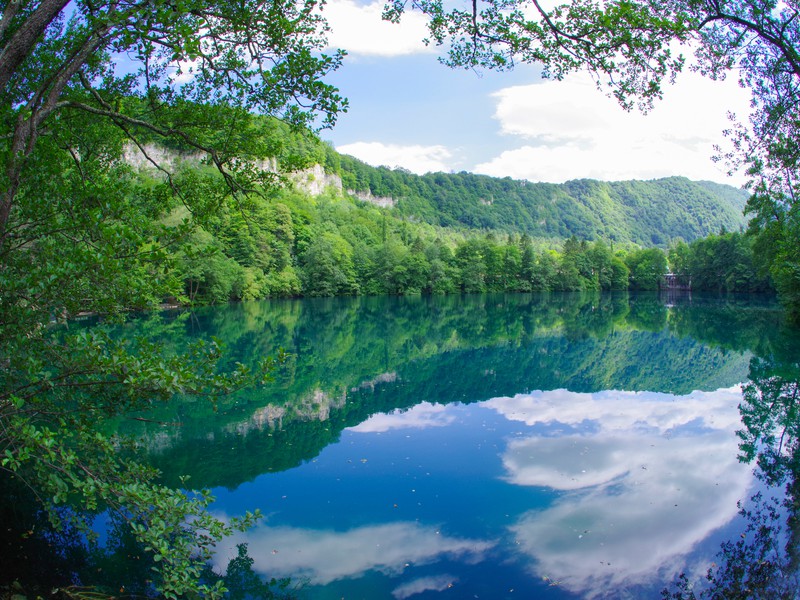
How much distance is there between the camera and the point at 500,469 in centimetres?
1027

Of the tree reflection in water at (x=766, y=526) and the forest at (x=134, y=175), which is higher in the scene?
the forest at (x=134, y=175)

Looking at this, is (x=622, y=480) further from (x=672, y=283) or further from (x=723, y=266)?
(x=672, y=283)

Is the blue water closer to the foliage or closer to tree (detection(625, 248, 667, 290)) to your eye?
the foliage

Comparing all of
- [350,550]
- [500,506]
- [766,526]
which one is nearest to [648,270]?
[766,526]

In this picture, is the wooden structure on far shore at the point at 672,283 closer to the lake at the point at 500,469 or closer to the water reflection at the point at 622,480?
the lake at the point at 500,469

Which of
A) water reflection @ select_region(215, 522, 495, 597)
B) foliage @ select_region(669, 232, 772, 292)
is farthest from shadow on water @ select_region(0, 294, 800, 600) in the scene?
foliage @ select_region(669, 232, 772, 292)

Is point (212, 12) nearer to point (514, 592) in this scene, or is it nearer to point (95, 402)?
point (95, 402)

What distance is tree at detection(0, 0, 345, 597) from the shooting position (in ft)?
14.9

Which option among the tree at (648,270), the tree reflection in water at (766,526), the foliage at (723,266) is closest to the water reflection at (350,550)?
the tree reflection in water at (766,526)

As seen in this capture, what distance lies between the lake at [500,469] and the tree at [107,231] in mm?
683

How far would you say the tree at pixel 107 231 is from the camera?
14.9 feet

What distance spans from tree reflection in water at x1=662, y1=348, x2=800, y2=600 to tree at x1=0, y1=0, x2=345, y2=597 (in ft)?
19.0

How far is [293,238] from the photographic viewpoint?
7238 cm

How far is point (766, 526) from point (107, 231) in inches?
366
